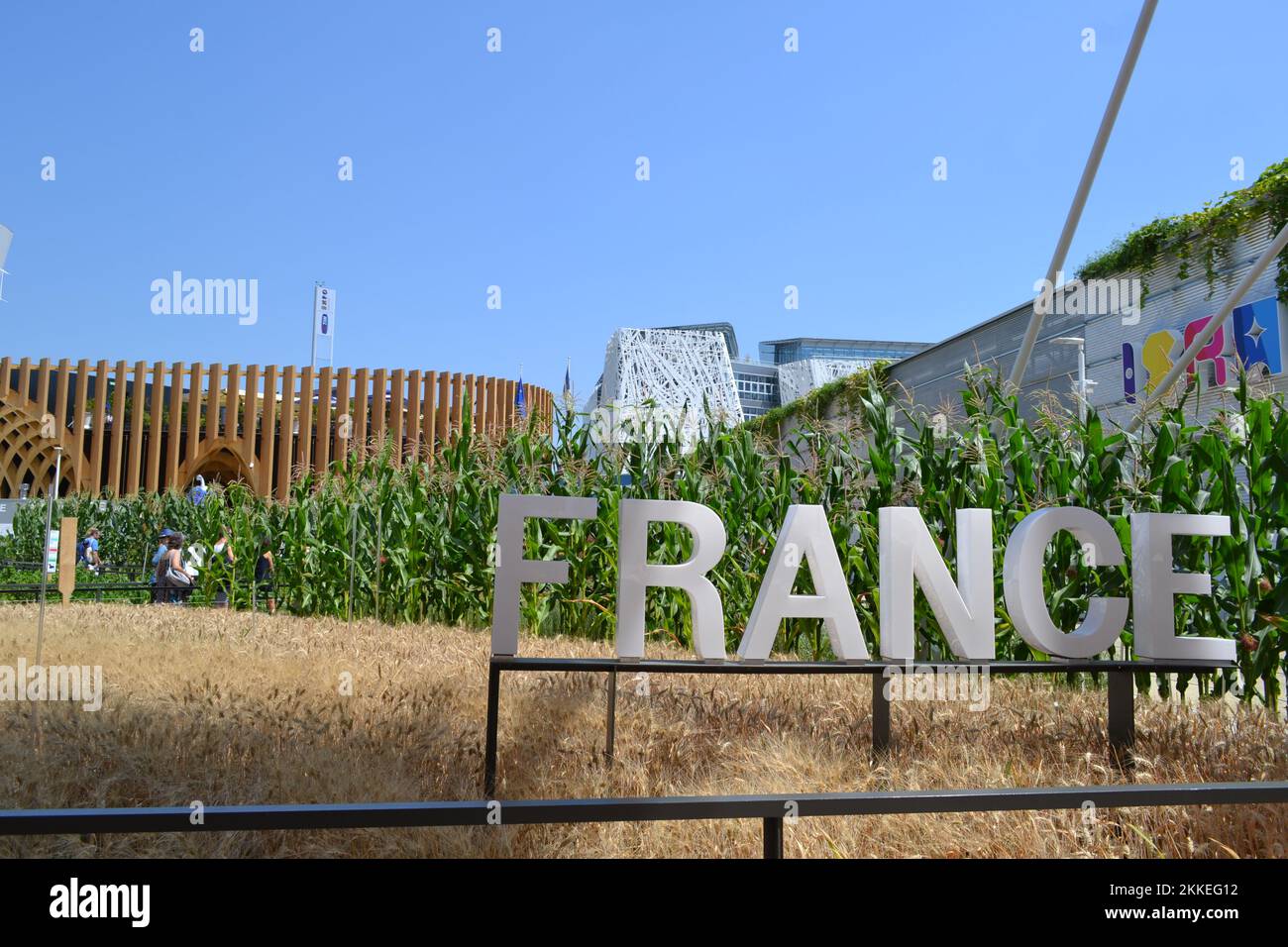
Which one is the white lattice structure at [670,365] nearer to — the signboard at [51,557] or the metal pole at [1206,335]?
the signboard at [51,557]

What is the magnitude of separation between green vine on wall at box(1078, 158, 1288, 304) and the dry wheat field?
8808 millimetres

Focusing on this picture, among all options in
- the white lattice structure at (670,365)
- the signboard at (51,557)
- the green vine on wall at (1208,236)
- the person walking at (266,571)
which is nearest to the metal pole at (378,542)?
the person walking at (266,571)

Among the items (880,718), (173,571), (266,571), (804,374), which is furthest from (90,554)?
(804,374)

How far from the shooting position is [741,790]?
3420 mm

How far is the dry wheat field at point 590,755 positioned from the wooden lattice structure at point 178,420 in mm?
24722

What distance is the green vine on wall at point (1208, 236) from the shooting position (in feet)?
37.1

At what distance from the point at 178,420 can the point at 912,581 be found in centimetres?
3070

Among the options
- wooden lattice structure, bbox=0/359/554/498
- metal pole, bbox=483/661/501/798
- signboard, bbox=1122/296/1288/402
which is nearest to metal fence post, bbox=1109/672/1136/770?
metal pole, bbox=483/661/501/798

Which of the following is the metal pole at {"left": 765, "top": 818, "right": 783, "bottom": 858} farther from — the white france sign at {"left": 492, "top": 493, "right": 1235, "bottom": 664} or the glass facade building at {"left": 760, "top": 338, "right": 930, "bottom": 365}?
the glass facade building at {"left": 760, "top": 338, "right": 930, "bottom": 365}

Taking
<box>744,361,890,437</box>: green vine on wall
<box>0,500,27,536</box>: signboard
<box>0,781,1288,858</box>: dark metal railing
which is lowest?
<box>0,781,1288,858</box>: dark metal railing

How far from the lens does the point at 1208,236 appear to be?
41.0 ft

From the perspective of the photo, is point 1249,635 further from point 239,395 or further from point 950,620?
point 239,395

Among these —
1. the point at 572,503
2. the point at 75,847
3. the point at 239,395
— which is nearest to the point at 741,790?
the point at 572,503

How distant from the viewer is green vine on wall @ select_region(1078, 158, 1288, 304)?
11.3 m
